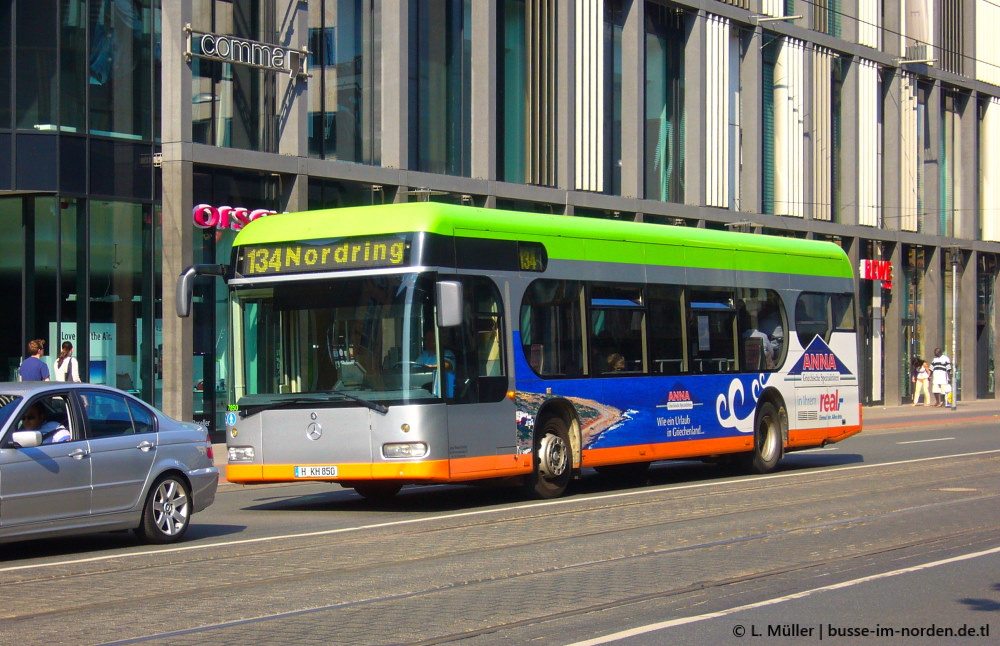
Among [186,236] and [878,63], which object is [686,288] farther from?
[878,63]

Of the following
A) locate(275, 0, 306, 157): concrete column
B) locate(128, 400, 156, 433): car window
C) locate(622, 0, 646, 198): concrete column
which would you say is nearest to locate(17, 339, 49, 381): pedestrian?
locate(275, 0, 306, 157): concrete column

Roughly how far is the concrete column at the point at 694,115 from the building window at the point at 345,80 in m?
12.0

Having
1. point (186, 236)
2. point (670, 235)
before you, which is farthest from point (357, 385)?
point (186, 236)

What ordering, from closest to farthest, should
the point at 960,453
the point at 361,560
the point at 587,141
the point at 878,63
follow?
the point at 361,560, the point at 960,453, the point at 587,141, the point at 878,63

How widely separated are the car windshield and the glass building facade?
1273 centimetres

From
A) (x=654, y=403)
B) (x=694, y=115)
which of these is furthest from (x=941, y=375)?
(x=654, y=403)

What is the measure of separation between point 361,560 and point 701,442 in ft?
27.5

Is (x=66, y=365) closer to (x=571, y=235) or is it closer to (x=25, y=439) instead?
(x=571, y=235)

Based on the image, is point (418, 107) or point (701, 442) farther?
point (418, 107)

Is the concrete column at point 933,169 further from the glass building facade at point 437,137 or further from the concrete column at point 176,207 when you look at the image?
the concrete column at point 176,207

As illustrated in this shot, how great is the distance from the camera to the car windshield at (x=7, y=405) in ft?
33.9

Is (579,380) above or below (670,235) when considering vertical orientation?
below

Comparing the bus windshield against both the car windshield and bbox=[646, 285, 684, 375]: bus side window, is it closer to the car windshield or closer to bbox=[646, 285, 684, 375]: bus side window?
the car windshield

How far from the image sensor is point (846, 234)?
42.9 metres
